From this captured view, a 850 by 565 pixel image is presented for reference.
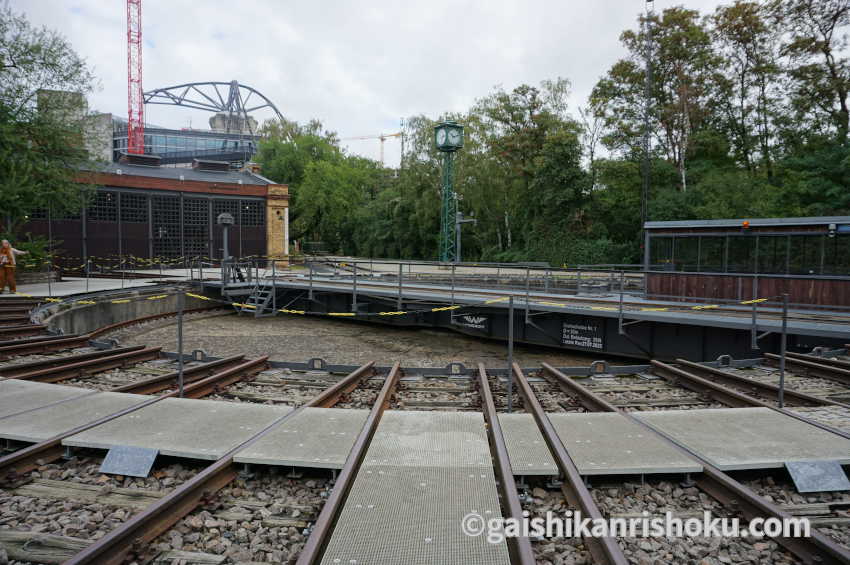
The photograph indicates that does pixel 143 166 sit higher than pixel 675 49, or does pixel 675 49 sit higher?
pixel 675 49

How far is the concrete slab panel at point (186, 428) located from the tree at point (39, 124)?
18.3 metres

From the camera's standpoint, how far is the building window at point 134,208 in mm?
34125

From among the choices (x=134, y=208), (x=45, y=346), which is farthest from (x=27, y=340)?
(x=134, y=208)

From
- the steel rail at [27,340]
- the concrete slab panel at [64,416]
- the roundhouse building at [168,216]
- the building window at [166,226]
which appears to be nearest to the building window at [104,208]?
the roundhouse building at [168,216]

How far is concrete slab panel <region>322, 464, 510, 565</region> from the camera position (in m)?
3.28

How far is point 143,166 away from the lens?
126 ft

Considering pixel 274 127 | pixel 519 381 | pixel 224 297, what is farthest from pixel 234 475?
pixel 274 127

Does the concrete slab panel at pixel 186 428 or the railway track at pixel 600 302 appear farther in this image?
the railway track at pixel 600 302

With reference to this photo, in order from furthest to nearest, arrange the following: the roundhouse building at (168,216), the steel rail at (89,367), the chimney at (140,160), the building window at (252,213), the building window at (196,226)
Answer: the building window at (252,213) < the chimney at (140,160) < the building window at (196,226) < the roundhouse building at (168,216) < the steel rail at (89,367)

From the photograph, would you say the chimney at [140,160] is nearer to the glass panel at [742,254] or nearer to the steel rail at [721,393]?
the glass panel at [742,254]

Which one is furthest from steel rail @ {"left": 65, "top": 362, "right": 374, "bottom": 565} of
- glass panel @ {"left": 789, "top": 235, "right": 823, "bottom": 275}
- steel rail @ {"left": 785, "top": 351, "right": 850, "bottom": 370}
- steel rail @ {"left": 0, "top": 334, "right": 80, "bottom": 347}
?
glass panel @ {"left": 789, "top": 235, "right": 823, "bottom": 275}

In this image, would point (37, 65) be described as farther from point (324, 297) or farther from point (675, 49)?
point (675, 49)

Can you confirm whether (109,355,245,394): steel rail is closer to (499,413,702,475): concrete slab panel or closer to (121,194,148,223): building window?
(499,413,702,475): concrete slab panel

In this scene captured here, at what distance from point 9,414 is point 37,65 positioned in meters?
22.6
